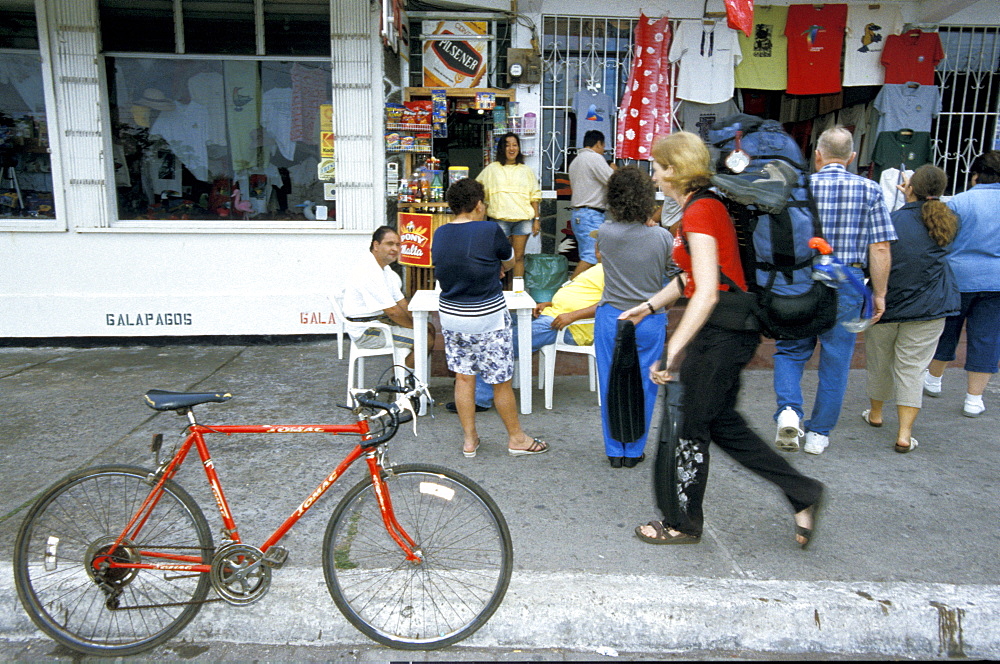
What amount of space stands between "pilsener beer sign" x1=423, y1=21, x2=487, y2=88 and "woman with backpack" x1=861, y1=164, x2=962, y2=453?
15.2ft

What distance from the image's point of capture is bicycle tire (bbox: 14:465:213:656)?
290 centimetres

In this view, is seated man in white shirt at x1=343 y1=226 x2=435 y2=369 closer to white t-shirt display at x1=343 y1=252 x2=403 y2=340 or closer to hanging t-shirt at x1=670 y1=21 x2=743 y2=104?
white t-shirt display at x1=343 y1=252 x2=403 y2=340

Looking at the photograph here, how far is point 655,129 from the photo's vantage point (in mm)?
8102

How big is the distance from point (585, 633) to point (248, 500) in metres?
1.94

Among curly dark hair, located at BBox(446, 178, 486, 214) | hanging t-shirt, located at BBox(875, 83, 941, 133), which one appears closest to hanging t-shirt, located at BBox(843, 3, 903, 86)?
hanging t-shirt, located at BBox(875, 83, 941, 133)

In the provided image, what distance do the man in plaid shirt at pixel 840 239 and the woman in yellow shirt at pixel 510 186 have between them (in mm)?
3825

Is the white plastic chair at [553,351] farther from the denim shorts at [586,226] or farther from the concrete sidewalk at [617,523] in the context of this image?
the denim shorts at [586,226]

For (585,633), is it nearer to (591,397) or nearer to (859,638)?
(859,638)

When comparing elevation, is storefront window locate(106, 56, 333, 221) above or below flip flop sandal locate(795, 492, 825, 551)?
above

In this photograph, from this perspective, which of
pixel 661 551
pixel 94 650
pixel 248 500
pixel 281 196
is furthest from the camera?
pixel 281 196

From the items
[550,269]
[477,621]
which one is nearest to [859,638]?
[477,621]

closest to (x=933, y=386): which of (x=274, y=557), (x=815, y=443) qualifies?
(x=815, y=443)

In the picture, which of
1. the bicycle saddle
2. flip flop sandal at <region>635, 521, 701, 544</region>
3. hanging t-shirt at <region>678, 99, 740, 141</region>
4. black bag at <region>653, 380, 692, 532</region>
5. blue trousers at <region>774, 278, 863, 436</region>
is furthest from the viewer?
hanging t-shirt at <region>678, 99, 740, 141</region>

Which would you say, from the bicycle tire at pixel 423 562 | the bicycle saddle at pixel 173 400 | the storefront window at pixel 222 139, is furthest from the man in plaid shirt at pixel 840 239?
the storefront window at pixel 222 139
